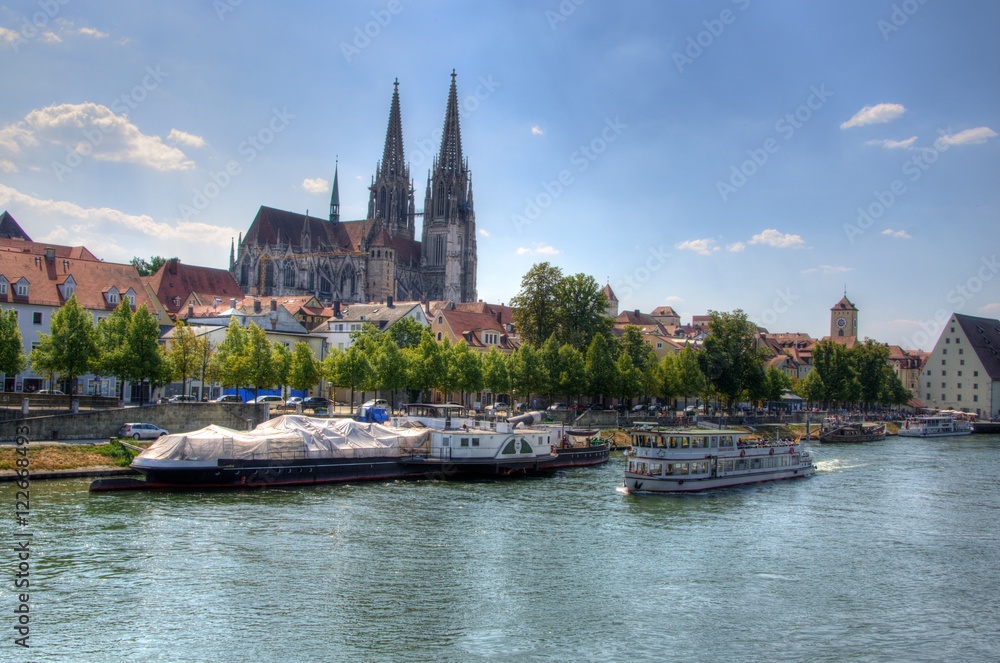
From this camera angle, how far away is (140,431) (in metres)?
55.7

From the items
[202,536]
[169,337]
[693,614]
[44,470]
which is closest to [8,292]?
[169,337]

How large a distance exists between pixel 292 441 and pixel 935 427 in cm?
9927

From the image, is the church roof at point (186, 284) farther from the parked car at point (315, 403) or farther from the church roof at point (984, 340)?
the church roof at point (984, 340)

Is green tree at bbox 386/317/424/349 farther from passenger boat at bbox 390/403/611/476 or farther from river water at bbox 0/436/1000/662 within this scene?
river water at bbox 0/436/1000/662

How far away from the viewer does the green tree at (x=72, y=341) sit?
59.9 metres

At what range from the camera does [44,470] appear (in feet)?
152

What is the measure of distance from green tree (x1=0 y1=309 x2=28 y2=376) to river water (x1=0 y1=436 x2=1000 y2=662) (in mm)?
17617

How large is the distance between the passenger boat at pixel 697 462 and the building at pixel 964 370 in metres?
109

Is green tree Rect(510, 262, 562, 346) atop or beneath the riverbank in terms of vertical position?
atop

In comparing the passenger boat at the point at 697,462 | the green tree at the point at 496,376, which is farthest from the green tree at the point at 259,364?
the passenger boat at the point at 697,462

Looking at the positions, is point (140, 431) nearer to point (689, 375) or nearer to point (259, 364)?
point (259, 364)

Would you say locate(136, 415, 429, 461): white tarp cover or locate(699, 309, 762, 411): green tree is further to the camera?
locate(699, 309, 762, 411): green tree

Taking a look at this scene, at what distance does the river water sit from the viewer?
24.5 m

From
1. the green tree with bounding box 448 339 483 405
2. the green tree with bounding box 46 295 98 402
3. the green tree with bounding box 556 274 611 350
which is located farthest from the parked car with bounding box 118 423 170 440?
the green tree with bounding box 556 274 611 350
